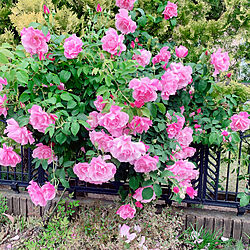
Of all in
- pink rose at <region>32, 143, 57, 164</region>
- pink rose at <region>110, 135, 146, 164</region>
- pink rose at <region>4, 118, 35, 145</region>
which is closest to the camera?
pink rose at <region>110, 135, 146, 164</region>

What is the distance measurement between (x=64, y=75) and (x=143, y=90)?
1.87 feet

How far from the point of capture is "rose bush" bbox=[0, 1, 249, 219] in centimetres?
148

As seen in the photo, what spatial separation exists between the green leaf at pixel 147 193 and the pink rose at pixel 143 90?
601mm

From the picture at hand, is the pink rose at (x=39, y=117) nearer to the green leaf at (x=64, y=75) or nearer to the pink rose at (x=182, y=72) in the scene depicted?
the green leaf at (x=64, y=75)

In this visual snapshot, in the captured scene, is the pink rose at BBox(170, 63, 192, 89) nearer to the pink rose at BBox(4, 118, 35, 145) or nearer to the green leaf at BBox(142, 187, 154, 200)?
the green leaf at BBox(142, 187, 154, 200)

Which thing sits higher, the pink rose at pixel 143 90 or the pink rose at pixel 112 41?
the pink rose at pixel 112 41

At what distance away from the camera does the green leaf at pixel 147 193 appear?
166 centimetres

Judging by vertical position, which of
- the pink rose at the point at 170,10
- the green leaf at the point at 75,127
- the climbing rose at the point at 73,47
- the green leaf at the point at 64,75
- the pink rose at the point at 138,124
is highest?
the pink rose at the point at 170,10

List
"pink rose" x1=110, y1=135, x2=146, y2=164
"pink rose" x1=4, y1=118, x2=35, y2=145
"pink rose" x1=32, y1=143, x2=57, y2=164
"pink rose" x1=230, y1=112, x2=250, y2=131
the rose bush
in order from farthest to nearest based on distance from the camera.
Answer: "pink rose" x1=230, y1=112, x2=250, y2=131, "pink rose" x1=32, y1=143, x2=57, y2=164, "pink rose" x1=4, y1=118, x2=35, y2=145, the rose bush, "pink rose" x1=110, y1=135, x2=146, y2=164

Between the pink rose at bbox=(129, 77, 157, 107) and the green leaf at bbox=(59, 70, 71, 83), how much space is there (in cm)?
46

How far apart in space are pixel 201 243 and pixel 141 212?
0.55 meters

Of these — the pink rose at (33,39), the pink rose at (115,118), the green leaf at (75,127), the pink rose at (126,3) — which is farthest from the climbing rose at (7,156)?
the pink rose at (126,3)

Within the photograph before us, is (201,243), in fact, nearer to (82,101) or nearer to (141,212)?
(141,212)

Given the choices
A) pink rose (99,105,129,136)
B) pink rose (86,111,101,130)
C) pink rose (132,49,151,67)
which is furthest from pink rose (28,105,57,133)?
pink rose (132,49,151,67)
